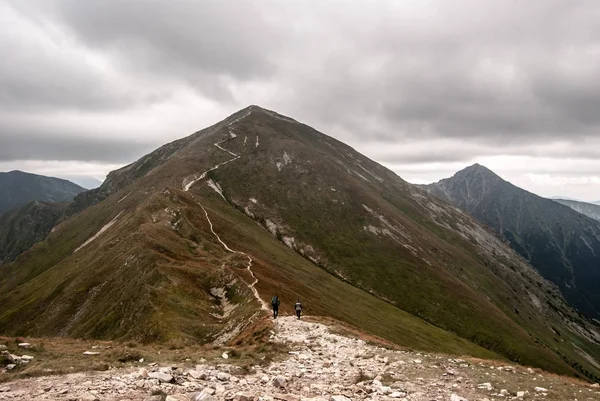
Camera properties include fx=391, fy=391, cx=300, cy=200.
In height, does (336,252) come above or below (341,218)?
below

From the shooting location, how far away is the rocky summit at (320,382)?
16297 mm

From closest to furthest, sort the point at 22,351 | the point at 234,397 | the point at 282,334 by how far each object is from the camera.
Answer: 1. the point at 234,397
2. the point at 22,351
3. the point at 282,334

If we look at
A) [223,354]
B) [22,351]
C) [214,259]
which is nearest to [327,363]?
[223,354]

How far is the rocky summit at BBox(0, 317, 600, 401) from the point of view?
1630 cm

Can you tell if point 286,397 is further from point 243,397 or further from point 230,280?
point 230,280

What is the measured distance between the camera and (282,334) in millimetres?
31703

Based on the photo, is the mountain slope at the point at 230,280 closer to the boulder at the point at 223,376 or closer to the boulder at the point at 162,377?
the boulder at the point at 223,376

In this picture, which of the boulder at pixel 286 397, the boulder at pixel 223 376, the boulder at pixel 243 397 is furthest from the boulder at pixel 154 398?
the boulder at pixel 286 397

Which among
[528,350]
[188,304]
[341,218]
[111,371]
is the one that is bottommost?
[528,350]

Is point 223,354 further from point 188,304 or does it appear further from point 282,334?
point 188,304

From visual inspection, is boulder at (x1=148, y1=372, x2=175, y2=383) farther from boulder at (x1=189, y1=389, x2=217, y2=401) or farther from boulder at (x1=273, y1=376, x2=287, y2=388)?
boulder at (x1=273, y1=376, x2=287, y2=388)

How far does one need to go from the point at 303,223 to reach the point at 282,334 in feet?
510

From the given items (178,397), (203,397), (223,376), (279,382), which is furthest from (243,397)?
(223,376)

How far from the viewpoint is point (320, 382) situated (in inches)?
782
